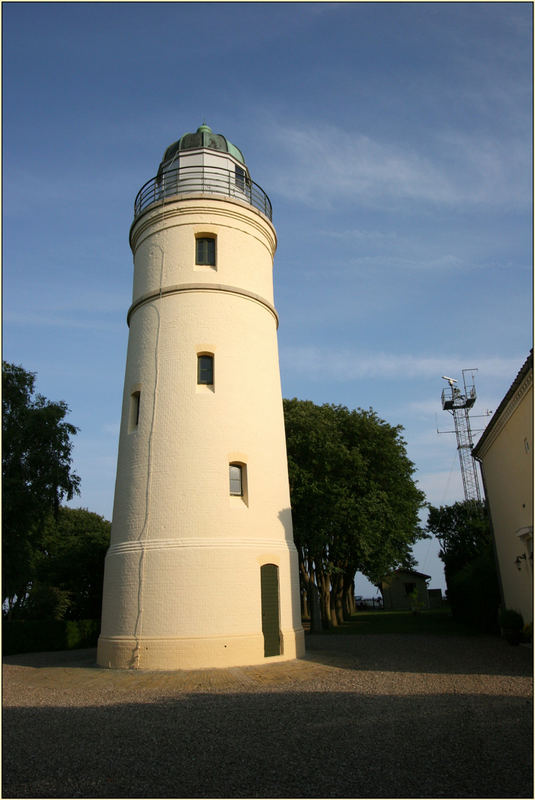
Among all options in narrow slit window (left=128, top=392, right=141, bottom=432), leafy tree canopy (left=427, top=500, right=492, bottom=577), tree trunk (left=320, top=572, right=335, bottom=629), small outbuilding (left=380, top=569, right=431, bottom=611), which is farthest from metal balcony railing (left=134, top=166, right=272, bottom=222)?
small outbuilding (left=380, top=569, right=431, bottom=611)

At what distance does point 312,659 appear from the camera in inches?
623

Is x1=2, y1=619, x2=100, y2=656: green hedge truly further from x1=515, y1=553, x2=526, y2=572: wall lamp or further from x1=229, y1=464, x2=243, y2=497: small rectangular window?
x1=515, y1=553, x2=526, y2=572: wall lamp

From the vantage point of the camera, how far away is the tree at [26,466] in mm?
18906

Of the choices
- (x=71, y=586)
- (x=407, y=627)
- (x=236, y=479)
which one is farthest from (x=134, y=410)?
(x=407, y=627)

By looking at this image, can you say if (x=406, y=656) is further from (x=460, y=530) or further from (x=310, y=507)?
(x=460, y=530)

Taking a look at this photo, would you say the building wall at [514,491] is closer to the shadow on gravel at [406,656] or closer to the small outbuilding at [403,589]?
the shadow on gravel at [406,656]

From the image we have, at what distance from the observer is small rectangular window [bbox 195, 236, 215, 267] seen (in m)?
18.3

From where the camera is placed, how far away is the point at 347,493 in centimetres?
2588

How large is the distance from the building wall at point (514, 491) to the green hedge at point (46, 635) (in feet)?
57.4

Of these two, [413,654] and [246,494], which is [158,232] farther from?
[413,654]

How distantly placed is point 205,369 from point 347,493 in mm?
11802

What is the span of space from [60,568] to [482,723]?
74.2 feet

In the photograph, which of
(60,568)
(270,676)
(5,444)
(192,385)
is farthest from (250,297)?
(60,568)

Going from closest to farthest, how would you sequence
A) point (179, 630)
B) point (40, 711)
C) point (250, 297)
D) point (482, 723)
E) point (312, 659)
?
1. point (482, 723)
2. point (40, 711)
3. point (179, 630)
4. point (312, 659)
5. point (250, 297)
